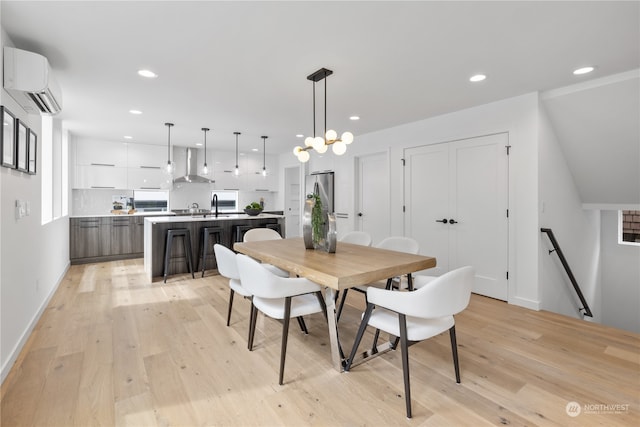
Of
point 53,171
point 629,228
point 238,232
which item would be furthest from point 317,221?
point 629,228

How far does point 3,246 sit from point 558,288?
17.4ft

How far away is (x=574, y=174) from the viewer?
3.96 m

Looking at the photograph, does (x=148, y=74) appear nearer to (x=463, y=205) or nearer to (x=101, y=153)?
(x=463, y=205)

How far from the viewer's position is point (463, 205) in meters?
4.03

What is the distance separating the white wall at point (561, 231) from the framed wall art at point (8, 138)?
4620mm

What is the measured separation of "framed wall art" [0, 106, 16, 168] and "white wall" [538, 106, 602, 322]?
4.62 metres

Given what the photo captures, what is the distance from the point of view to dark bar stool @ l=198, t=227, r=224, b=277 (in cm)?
481

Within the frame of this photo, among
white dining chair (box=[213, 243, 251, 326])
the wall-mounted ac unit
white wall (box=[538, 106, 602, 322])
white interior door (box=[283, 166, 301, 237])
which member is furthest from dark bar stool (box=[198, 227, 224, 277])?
white wall (box=[538, 106, 602, 322])

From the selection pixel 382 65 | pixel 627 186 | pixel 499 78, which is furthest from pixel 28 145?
pixel 627 186

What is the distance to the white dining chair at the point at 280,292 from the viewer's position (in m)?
1.97

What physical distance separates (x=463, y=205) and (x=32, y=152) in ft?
15.0

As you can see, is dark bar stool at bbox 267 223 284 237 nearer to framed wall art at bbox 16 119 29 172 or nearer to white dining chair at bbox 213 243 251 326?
white dining chair at bbox 213 243 251 326

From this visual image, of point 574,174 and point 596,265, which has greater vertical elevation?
point 574,174

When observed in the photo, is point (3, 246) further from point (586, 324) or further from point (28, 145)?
point (586, 324)
